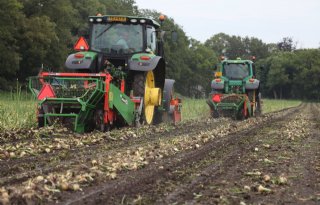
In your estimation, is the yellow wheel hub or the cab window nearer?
the yellow wheel hub

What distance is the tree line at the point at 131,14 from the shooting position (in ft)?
125

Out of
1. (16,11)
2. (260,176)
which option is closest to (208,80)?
(16,11)

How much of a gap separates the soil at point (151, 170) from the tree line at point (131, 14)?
5086mm

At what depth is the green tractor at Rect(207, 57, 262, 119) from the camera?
1795 cm

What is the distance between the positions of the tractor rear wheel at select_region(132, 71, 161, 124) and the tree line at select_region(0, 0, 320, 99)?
209cm

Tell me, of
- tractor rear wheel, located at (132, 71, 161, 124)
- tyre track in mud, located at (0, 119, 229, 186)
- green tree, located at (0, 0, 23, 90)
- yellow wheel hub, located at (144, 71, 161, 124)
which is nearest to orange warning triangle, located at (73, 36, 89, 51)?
tractor rear wheel, located at (132, 71, 161, 124)

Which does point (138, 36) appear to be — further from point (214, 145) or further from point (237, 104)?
point (237, 104)

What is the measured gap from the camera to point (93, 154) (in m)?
6.74

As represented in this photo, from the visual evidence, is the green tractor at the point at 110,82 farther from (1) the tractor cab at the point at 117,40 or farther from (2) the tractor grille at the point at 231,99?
(2) the tractor grille at the point at 231,99

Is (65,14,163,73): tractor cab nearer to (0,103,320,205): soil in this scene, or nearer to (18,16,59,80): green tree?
(0,103,320,205): soil

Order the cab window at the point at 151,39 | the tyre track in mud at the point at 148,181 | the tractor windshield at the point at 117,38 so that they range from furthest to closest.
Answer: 1. the cab window at the point at 151,39
2. the tractor windshield at the point at 117,38
3. the tyre track in mud at the point at 148,181

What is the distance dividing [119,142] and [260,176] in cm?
347

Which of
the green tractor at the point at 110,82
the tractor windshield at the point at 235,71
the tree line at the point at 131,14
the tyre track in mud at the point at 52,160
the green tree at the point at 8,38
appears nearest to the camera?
the tyre track in mud at the point at 52,160

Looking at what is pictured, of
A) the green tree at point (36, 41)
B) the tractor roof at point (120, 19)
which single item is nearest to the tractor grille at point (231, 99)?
the tractor roof at point (120, 19)
